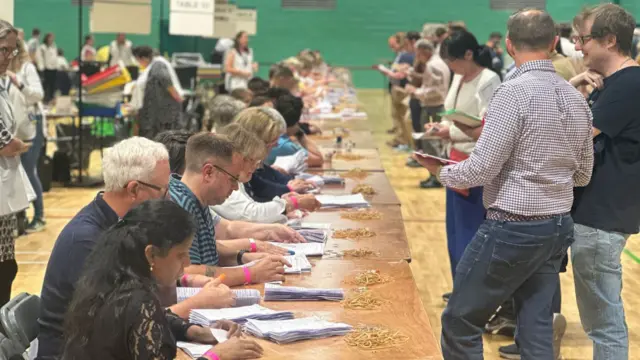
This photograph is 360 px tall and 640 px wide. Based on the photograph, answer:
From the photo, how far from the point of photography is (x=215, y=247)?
13.2ft

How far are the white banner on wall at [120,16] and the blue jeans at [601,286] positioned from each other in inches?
Answer: 344

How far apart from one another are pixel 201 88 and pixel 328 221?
11.7 meters

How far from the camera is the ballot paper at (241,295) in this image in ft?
10.7

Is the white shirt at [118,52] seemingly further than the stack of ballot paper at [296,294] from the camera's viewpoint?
Yes

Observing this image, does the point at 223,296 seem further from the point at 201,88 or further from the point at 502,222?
the point at 201,88

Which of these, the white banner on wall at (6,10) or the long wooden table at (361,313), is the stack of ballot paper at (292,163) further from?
the long wooden table at (361,313)

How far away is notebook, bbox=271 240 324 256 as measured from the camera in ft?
13.6

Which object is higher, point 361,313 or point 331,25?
point 331,25

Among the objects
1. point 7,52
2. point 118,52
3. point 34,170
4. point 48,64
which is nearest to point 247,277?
point 7,52

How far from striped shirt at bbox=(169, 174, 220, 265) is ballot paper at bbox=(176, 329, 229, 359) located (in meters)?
0.88

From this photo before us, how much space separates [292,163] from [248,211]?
165 cm

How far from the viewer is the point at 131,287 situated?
2.40 m

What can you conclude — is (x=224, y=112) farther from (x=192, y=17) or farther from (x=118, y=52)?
(x=118, y=52)

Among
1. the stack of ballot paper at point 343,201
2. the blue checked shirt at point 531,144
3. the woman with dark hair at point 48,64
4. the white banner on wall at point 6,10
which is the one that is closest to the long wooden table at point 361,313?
the blue checked shirt at point 531,144
